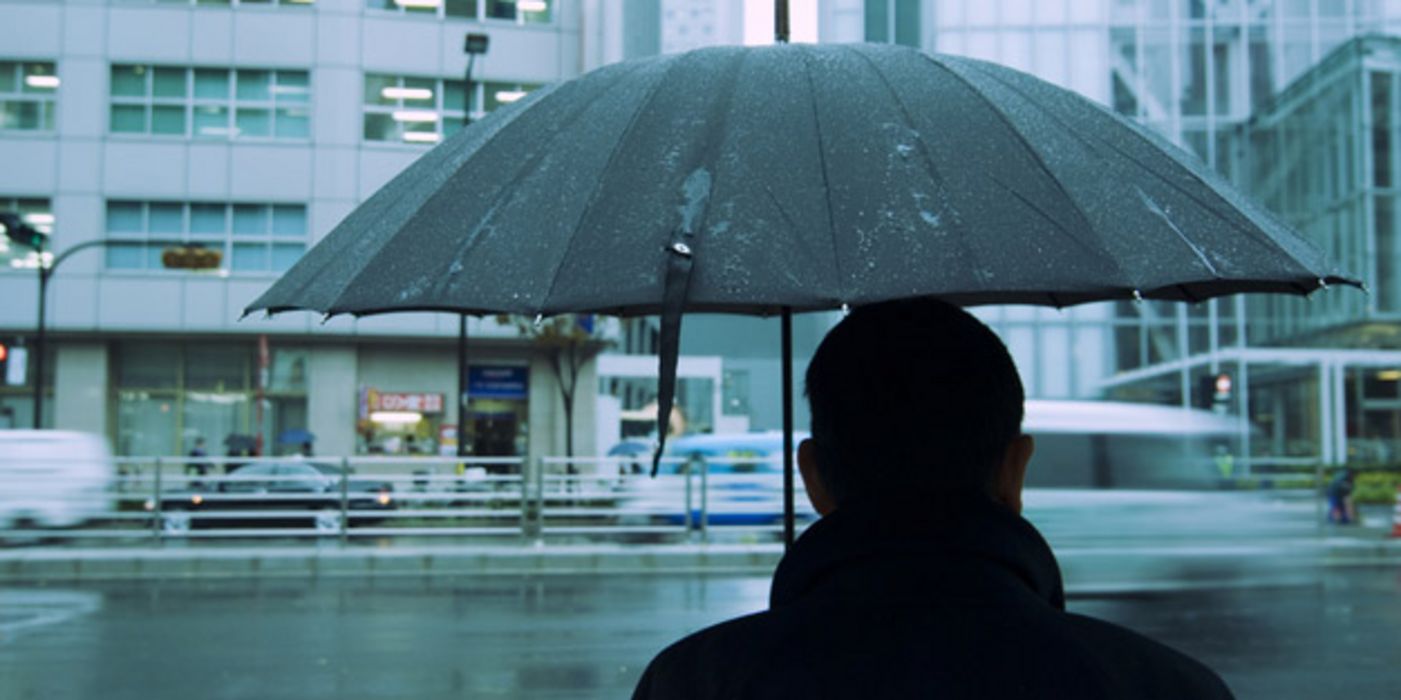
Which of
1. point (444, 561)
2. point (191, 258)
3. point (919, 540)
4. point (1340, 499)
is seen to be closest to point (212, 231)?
point (191, 258)

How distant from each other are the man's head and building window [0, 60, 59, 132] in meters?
32.8

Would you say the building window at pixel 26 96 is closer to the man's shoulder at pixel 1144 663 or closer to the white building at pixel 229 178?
the white building at pixel 229 178

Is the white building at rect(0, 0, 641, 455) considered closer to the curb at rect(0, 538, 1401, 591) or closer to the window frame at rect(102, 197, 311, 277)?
the window frame at rect(102, 197, 311, 277)

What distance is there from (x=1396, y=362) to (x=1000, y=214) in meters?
32.4

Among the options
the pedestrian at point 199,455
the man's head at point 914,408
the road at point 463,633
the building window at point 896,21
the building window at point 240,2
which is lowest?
the road at point 463,633

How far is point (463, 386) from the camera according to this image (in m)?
24.4

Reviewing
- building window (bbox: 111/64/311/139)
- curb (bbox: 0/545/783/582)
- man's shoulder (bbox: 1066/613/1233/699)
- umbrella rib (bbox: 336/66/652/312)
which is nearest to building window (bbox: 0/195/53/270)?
building window (bbox: 111/64/311/139)

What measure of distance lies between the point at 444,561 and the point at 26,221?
61.2 feet

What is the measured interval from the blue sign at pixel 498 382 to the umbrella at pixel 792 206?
29.4m

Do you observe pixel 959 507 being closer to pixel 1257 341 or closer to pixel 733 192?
pixel 733 192

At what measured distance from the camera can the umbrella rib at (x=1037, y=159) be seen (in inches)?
91.0

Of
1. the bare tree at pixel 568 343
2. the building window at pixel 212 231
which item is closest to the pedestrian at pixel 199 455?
the building window at pixel 212 231

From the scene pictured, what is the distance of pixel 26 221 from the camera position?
2964 cm

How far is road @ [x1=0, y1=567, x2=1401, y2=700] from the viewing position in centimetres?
888
